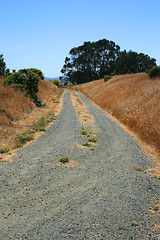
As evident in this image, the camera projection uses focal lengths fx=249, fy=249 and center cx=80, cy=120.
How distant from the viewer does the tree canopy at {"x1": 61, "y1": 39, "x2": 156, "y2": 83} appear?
83.5 meters

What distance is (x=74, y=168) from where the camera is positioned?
924 cm

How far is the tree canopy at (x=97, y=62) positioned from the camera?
274ft

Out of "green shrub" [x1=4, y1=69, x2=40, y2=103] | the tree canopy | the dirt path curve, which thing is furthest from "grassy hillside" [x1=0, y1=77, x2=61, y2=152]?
the tree canopy


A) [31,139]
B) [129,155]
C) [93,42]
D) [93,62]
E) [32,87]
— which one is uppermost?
[93,42]

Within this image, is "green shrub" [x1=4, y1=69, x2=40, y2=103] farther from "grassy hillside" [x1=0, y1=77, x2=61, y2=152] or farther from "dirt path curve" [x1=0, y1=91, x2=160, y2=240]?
"dirt path curve" [x1=0, y1=91, x2=160, y2=240]

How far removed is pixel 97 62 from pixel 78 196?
8821cm

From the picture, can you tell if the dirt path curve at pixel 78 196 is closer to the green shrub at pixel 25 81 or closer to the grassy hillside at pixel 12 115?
the grassy hillside at pixel 12 115

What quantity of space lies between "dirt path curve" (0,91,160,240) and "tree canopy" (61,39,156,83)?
75.4 meters

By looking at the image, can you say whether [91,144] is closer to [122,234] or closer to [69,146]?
[69,146]

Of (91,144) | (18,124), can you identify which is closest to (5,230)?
(91,144)

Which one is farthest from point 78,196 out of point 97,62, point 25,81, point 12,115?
point 97,62

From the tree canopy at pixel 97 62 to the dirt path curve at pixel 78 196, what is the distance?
247ft

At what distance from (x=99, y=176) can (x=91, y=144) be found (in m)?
4.43

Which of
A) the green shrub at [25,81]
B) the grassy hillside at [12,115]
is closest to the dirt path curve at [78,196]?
the grassy hillside at [12,115]
